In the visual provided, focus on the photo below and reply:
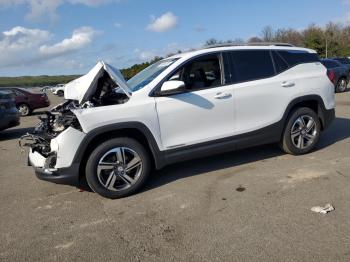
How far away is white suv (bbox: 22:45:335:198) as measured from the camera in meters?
4.96

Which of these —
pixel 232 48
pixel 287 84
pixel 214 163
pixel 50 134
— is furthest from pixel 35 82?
pixel 287 84

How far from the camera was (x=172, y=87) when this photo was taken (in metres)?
5.16

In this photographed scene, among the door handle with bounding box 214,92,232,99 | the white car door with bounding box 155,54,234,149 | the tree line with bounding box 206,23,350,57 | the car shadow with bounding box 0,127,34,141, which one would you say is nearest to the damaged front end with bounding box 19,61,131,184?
the white car door with bounding box 155,54,234,149

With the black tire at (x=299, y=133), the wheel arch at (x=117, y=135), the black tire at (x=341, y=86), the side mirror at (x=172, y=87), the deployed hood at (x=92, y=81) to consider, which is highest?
the deployed hood at (x=92, y=81)

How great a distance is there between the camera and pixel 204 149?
5.51 metres

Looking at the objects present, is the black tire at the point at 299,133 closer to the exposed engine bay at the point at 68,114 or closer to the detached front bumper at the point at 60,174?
the exposed engine bay at the point at 68,114

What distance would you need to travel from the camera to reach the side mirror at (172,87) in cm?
515

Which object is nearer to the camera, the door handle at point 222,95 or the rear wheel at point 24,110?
the door handle at point 222,95

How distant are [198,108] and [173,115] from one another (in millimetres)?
381

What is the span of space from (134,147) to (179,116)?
0.73m

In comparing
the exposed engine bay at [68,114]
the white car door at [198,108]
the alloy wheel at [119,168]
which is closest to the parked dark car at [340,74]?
the white car door at [198,108]

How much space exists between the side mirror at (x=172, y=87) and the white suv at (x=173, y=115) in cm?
1

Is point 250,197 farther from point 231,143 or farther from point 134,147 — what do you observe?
point 134,147

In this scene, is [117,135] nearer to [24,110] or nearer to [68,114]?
[68,114]
